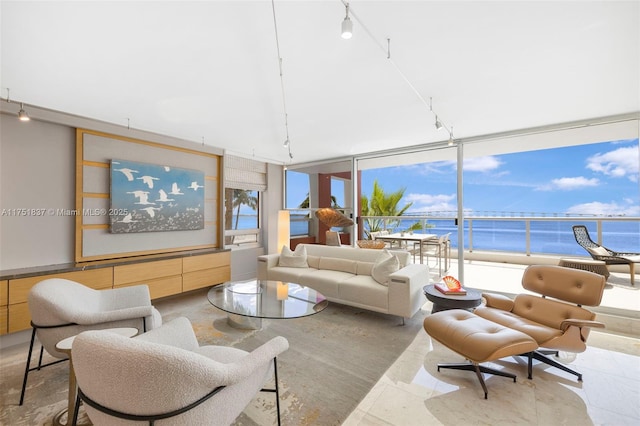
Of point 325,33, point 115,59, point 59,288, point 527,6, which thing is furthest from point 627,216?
point 59,288

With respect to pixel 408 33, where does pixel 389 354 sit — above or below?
below

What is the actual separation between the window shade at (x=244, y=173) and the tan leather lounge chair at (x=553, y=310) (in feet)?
15.1

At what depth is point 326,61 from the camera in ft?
7.16

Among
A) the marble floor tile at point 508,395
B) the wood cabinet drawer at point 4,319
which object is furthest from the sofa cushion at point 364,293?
the wood cabinet drawer at point 4,319

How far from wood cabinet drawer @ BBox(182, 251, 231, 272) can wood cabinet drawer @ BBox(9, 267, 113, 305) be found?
0.98m

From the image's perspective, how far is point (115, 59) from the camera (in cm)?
215

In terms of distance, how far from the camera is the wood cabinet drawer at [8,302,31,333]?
2.71 m

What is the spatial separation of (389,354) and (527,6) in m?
2.82

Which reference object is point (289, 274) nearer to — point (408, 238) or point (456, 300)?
point (456, 300)

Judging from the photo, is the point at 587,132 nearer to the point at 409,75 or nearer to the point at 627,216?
the point at 627,216

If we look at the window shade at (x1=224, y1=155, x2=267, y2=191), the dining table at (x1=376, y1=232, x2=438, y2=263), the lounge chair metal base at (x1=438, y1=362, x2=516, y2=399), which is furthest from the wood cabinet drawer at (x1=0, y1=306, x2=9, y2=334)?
the dining table at (x1=376, y1=232, x2=438, y2=263)

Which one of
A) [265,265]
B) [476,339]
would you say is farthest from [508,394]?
[265,265]

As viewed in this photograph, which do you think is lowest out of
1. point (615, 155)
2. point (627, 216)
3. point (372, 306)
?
point (372, 306)

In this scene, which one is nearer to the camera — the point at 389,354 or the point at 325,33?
the point at 325,33
